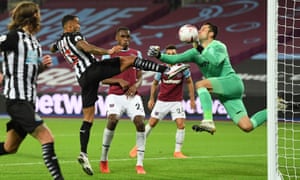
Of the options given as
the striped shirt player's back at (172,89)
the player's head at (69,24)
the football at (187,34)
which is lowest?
the striped shirt player's back at (172,89)

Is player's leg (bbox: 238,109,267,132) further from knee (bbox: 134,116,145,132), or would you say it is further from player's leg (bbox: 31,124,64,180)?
player's leg (bbox: 31,124,64,180)

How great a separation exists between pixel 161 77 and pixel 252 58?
1352cm

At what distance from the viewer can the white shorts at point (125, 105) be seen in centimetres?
1052

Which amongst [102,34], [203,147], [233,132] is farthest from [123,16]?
[203,147]

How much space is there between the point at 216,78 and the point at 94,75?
1.72 m

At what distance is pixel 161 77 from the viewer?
13.4m

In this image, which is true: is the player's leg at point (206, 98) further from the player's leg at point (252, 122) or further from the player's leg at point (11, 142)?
the player's leg at point (11, 142)

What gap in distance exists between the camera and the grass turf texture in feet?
33.0

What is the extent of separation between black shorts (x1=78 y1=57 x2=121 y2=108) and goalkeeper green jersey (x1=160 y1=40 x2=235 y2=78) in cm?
85

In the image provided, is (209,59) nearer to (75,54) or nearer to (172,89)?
(75,54)

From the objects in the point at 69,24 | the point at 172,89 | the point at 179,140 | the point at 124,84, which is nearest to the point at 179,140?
the point at 179,140

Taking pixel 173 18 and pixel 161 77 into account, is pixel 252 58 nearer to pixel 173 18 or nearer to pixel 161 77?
pixel 173 18

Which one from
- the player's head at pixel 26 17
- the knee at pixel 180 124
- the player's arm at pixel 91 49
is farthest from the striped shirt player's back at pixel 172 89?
the player's head at pixel 26 17

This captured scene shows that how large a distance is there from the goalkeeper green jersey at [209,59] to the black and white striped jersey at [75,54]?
1.01m
